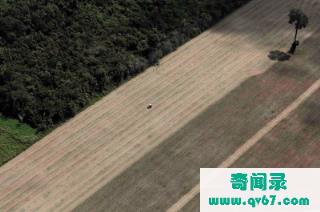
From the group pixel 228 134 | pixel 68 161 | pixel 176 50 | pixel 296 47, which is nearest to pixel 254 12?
pixel 296 47

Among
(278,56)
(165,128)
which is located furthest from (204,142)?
(278,56)

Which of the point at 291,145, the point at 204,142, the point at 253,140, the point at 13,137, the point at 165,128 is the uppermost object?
the point at 13,137

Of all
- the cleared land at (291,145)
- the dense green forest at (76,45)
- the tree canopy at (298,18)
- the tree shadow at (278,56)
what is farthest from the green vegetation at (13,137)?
the tree canopy at (298,18)

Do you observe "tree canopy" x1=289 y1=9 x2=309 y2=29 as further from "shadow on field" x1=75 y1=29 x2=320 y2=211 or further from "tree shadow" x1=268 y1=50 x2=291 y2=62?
"shadow on field" x1=75 y1=29 x2=320 y2=211

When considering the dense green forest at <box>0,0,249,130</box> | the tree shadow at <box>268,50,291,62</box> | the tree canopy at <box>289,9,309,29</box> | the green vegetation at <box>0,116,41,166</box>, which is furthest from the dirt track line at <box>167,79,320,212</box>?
the green vegetation at <box>0,116,41,166</box>

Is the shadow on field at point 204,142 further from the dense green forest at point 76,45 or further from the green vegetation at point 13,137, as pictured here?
the dense green forest at point 76,45

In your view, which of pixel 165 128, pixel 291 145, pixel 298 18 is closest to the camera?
pixel 291 145

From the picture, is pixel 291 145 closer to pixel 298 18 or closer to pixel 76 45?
pixel 298 18

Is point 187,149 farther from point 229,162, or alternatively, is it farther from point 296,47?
point 296,47
